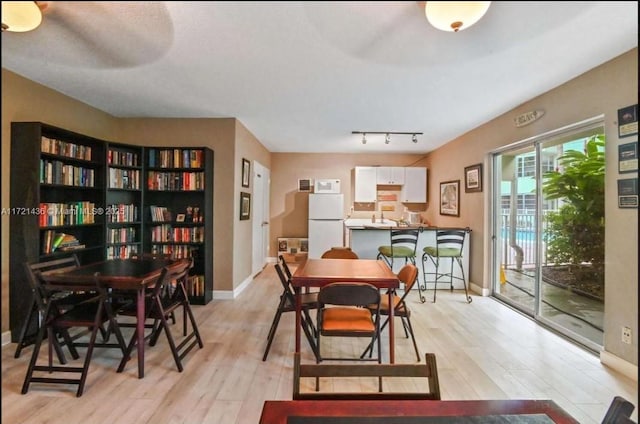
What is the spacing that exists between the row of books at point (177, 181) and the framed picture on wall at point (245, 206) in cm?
68

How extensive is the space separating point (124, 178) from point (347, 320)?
3235mm

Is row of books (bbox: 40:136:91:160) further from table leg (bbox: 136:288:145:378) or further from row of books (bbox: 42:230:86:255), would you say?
table leg (bbox: 136:288:145:378)

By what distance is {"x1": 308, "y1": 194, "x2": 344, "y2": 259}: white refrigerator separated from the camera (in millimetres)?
6414

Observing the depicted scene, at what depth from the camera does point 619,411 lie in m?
0.84

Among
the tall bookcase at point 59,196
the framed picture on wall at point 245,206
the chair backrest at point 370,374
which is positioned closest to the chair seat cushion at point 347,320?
the chair backrest at point 370,374

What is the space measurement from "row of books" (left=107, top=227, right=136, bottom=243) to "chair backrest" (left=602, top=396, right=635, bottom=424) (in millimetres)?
4310

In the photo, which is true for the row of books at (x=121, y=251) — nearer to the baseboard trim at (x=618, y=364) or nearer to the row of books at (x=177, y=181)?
the row of books at (x=177, y=181)

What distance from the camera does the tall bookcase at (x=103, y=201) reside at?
8.98 feet

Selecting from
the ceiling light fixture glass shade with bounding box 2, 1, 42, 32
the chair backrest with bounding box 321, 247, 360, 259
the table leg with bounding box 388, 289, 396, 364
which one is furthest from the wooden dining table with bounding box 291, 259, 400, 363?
the ceiling light fixture glass shade with bounding box 2, 1, 42, 32

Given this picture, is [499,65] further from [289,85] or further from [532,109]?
[289,85]

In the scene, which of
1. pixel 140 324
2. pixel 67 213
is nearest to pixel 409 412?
pixel 140 324

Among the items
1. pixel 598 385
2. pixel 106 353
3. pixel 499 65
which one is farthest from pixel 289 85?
pixel 598 385

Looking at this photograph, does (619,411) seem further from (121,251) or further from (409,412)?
(121,251)

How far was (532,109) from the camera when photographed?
3.38 metres
